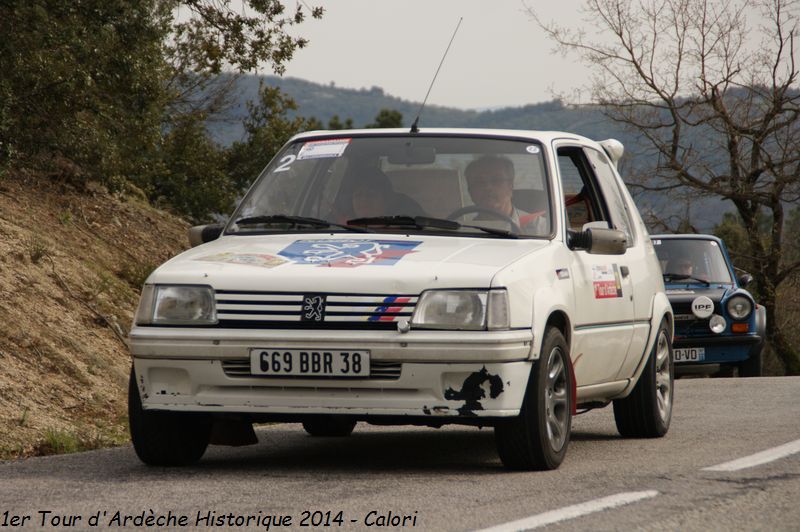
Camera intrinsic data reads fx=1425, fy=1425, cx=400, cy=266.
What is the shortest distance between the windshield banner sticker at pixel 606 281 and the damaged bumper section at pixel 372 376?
1.34 meters

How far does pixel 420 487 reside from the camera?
19.9 feet

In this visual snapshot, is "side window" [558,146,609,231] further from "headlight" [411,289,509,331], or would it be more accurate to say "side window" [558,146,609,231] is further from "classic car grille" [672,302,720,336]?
"classic car grille" [672,302,720,336]

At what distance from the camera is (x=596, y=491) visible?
19.4 ft

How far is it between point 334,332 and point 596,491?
134cm

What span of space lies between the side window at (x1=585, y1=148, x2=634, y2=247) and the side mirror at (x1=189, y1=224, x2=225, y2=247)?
7.65ft

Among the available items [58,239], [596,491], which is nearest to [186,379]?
[596,491]

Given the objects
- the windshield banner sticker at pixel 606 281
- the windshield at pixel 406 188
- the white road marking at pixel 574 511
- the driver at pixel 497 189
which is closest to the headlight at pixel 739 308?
the windshield banner sticker at pixel 606 281

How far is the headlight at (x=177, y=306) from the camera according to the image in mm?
6520

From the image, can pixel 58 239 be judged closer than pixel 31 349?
No

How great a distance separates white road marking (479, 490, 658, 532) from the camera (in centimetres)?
496

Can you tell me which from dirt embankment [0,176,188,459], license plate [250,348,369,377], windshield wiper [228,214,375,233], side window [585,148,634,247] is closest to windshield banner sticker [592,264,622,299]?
side window [585,148,634,247]

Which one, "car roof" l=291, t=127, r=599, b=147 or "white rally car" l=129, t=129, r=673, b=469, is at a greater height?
"car roof" l=291, t=127, r=599, b=147

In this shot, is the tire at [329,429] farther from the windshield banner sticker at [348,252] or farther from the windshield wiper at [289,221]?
the windshield banner sticker at [348,252]

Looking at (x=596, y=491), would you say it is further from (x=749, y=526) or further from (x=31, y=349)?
(x=31, y=349)
